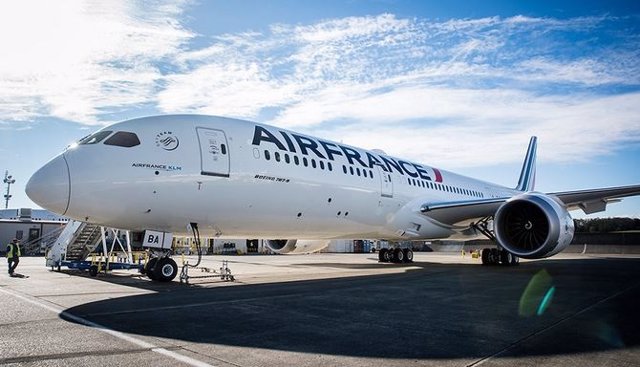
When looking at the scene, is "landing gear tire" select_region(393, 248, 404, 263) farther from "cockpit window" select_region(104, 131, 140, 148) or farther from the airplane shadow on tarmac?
"cockpit window" select_region(104, 131, 140, 148)

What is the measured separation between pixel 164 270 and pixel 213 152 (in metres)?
2.91

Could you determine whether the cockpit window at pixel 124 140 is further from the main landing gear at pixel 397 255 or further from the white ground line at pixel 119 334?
the main landing gear at pixel 397 255

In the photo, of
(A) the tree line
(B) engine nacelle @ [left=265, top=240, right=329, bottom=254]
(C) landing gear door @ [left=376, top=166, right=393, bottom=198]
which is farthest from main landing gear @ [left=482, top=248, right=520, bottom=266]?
(A) the tree line

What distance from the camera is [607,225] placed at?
229 ft

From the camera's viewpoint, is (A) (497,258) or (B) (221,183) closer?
(B) (221,183)

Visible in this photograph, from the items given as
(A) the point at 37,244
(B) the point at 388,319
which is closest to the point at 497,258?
(B) the point at 388,319

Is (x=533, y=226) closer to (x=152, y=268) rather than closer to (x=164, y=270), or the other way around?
(x=164, y=270)

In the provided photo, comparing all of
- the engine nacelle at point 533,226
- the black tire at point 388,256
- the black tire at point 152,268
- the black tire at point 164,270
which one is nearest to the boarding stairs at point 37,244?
the black tire at point 388,256

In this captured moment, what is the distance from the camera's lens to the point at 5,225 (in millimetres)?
35750

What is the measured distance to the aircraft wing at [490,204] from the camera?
15078 mm

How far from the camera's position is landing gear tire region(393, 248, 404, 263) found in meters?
21.0

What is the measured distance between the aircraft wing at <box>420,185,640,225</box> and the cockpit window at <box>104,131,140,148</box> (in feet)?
33.7

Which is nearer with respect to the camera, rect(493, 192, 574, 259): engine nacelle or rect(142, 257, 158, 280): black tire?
rect(142, 257, 158, 280): black tire

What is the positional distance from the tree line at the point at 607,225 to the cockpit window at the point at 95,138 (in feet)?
220
